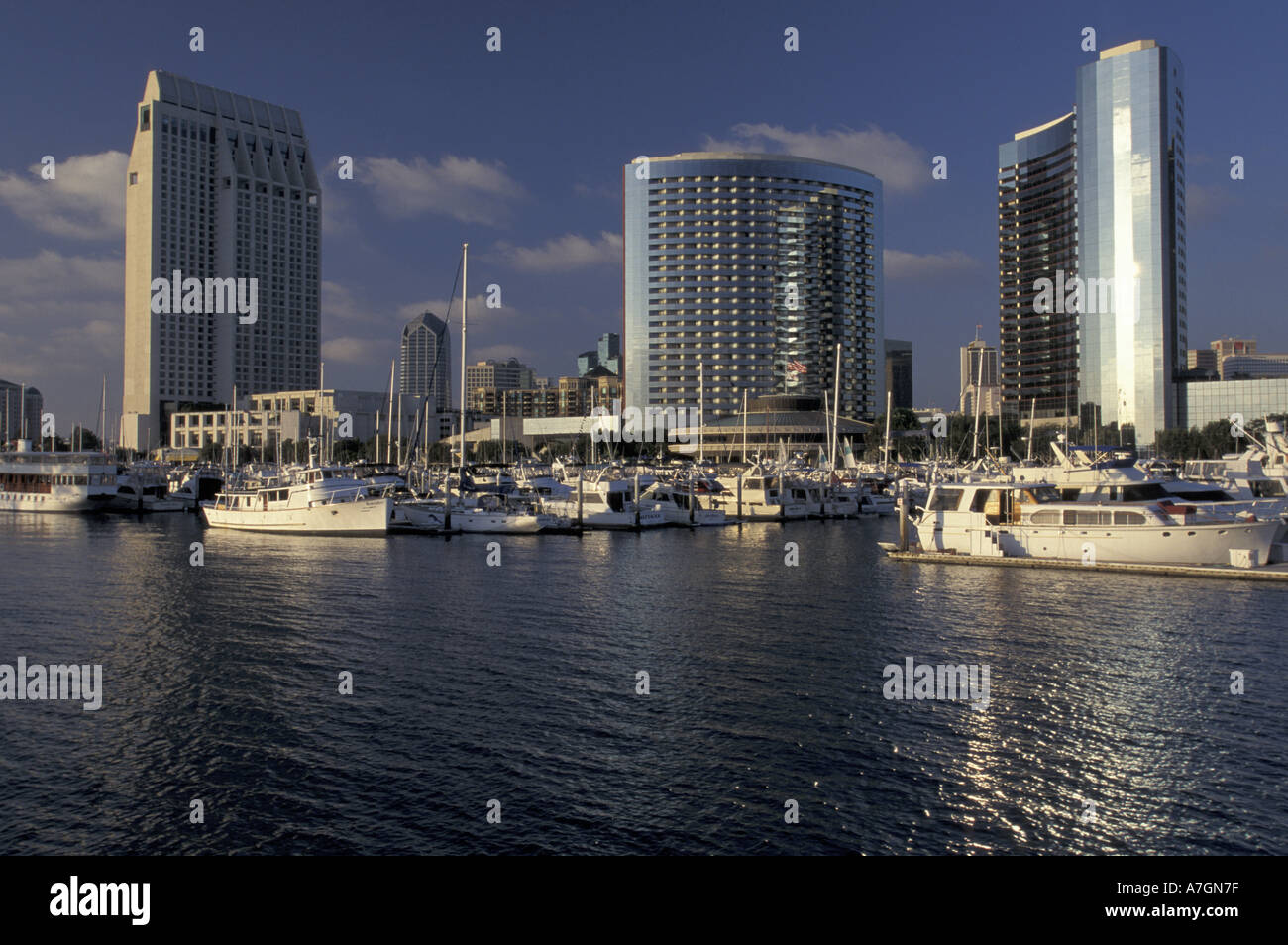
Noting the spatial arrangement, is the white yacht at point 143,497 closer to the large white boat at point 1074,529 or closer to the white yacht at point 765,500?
the white yacht at point 765,500

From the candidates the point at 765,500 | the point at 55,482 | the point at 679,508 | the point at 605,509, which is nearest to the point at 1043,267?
the point at 765,500

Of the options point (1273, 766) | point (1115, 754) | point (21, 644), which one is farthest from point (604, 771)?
point (21, 644)

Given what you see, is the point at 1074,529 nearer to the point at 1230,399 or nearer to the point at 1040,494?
the point at 1040,494

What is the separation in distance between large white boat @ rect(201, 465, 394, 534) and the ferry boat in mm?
33632

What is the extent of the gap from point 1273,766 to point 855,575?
90.1 ft

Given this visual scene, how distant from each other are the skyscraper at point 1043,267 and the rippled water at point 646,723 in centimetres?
15913

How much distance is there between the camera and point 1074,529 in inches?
1799

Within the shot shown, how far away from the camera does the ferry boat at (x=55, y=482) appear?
3861 inches

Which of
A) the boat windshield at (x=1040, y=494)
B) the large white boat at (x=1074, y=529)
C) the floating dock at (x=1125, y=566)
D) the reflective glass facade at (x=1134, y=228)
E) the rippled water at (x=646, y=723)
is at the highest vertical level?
the reflective glass facade at (x=1134, y=228)

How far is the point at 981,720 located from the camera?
828 inches

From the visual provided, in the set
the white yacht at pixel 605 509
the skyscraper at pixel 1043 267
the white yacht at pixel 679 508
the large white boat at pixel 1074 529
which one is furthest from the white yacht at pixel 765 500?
the skyscraper at pixel 1043 267

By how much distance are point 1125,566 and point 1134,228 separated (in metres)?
136

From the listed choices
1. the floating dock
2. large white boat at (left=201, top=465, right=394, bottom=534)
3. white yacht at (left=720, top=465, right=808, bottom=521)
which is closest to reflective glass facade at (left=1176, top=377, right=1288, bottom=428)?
white yacht at (left=720, top=465, right=808, bottom=521)
